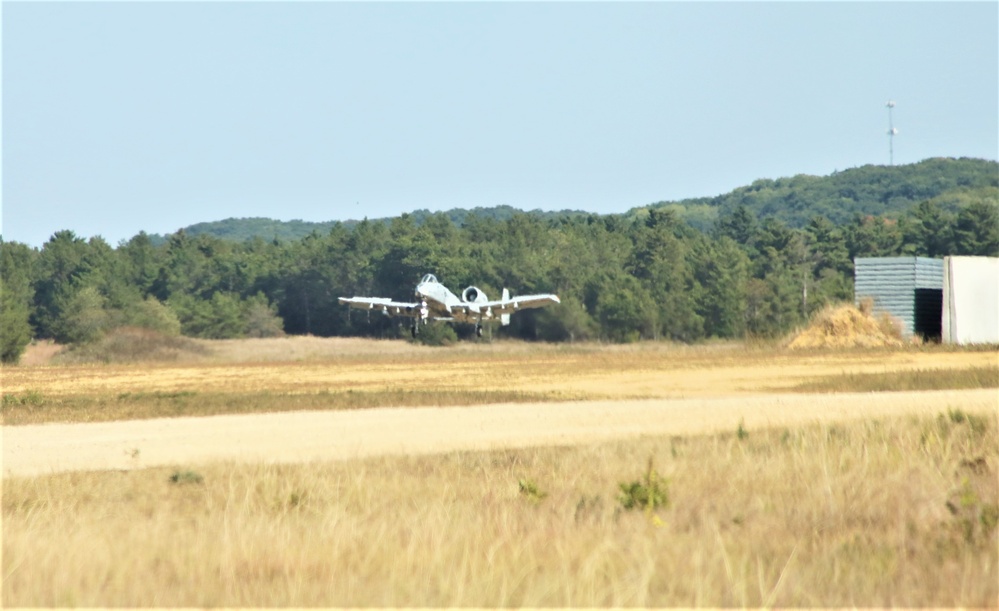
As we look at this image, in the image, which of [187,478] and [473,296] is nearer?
[187,478]

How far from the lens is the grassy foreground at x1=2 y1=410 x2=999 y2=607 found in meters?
7.31

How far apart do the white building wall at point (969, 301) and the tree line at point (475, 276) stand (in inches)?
813

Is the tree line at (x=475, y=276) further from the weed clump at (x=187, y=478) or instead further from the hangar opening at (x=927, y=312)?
the weed clump at (x=187, y=478)

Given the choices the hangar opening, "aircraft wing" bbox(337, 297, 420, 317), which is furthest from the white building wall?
"aircraft wing" bbox(337, 297, 420, 317)

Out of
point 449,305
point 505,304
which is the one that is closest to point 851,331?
point 505,304

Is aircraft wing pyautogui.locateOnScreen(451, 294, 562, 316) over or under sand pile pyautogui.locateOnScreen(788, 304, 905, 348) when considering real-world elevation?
over

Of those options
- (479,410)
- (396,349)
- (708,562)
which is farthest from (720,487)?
(396,349)

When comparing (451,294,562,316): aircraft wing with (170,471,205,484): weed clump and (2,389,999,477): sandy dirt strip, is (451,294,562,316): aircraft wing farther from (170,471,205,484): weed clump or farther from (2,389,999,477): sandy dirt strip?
(170,471,205,484): weed clump

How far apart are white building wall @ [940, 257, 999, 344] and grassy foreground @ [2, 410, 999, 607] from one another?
3158 cm

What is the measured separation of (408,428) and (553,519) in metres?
8.64

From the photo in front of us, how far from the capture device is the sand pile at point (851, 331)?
4506 centimetres

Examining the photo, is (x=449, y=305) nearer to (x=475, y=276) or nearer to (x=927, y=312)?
(x=927, y=312)

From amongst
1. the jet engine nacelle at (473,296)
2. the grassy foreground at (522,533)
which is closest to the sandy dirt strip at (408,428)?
the grassy foreground at (522,533)

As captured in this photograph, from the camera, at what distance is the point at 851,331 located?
45.7 metres
